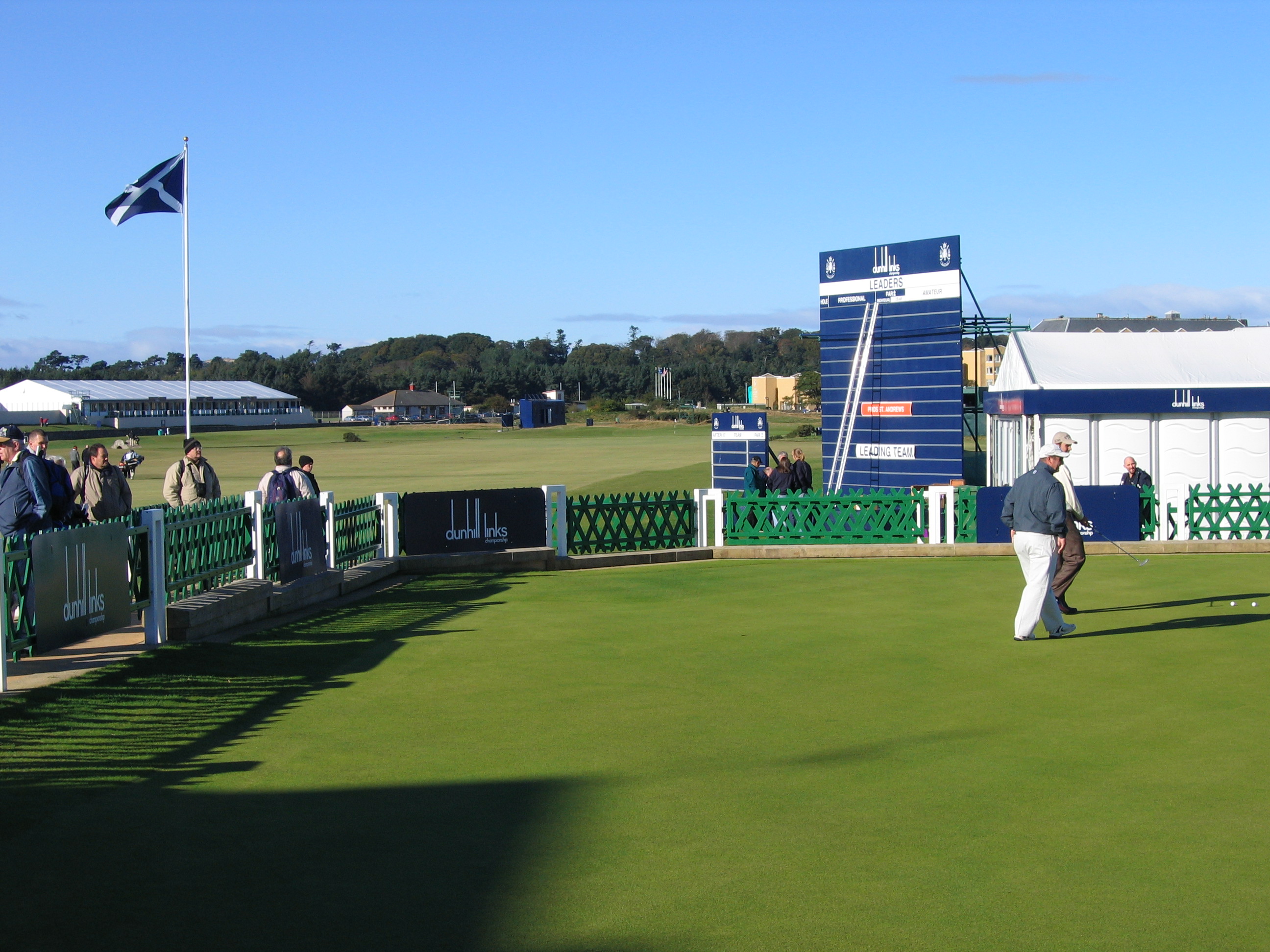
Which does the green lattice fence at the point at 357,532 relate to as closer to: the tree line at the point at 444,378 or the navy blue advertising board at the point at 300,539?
the navy blue advertising board at the point at 300,539

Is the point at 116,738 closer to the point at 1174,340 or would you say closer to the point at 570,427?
the point at 1174,340

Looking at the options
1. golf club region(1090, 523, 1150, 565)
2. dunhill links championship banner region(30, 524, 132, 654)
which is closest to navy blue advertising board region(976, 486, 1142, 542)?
golf club region(1090, 523, 1150, 565)

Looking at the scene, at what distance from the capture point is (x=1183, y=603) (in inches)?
529

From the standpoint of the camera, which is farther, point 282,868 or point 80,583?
point 80,583

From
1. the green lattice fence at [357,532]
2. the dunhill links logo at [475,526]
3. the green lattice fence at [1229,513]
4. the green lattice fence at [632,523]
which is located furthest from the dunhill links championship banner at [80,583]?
the green lattice fence at [1229,513]

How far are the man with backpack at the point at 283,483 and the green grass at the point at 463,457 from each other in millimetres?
13576

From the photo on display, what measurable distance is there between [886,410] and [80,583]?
20106mm

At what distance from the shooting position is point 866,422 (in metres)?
27.2

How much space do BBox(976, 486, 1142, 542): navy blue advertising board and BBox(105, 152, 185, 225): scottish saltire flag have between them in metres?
14.5

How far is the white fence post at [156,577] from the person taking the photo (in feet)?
34.6

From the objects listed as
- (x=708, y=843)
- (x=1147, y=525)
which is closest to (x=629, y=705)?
(x=708, y=843)

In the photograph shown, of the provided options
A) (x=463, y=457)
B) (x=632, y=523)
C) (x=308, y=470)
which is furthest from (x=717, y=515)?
(x=463, y=457)

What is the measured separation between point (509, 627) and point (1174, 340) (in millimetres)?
18921

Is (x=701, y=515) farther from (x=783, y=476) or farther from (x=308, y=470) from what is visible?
(x=308, y=470)
